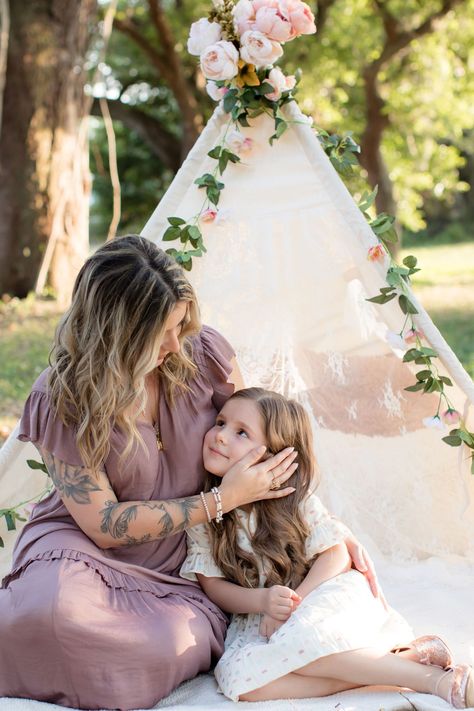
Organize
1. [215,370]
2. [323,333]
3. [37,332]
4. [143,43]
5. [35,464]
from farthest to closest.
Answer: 1. [143,43]
2. [37,332]
3. [323,333]
4. [35,464]
5. [215,370]

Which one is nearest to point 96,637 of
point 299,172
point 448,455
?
point 448,455

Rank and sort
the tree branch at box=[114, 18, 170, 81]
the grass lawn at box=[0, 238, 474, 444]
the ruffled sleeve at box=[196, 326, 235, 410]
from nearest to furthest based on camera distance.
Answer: the ruffled sleeve at box=[196, 326, 235, 410], the grass lawn at box=[0, 238, 474, 444], the tree branch at box=[114, 18, 170, 81]

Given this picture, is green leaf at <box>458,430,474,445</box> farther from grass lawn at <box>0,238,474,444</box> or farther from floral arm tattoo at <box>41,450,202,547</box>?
grass lawn at <box>0,238,474,444</box>

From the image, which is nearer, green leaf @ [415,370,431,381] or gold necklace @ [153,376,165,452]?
gold necklace @ [153,376,165,452]

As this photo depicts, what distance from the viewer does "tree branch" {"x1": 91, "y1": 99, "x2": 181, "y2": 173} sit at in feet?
40.0

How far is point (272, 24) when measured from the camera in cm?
276

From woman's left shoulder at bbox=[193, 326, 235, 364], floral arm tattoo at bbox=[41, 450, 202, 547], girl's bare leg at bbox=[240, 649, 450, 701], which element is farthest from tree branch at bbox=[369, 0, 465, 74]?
girl's bare leg at bbox=[240, 649, 450, 701]

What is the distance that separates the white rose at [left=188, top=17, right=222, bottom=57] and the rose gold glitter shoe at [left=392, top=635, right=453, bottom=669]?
1.82 metres

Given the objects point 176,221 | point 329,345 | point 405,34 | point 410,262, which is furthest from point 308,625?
point 405,34

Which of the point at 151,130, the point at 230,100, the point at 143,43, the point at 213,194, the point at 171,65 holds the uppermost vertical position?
the point at 143,43

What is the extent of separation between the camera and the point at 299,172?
9.68ft

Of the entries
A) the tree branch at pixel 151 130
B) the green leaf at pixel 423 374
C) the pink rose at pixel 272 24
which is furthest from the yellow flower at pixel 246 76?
the tree branch at pixel 151 130

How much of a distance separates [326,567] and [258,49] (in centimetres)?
151

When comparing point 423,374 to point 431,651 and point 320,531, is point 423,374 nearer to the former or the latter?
point 320,531
